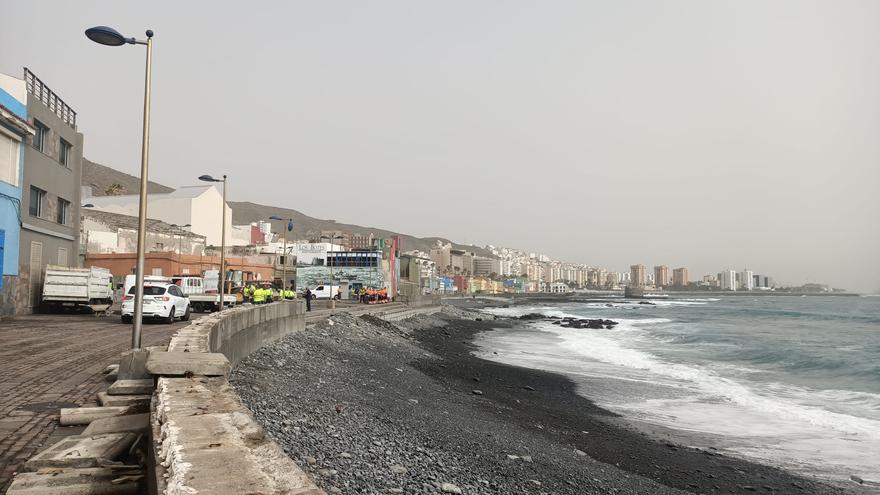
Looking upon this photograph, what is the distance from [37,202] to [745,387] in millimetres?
31153

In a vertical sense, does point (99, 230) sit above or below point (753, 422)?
above

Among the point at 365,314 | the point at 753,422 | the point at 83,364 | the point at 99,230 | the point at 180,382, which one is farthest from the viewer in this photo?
the point at 99,230

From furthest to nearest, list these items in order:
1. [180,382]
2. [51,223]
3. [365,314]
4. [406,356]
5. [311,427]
Result: [365,314] → [51,223] → [406,356] → [311,427] → [180,382]

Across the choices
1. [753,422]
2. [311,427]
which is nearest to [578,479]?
[311,427]

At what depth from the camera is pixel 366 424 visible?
935 centimetres

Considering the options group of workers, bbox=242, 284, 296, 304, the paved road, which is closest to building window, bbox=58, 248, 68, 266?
group of workers, bbox=242, 284, 296, 304

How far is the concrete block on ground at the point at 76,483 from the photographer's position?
152 inches

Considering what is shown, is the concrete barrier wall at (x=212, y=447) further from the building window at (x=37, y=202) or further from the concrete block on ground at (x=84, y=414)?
the building window at (x=37, y=202)

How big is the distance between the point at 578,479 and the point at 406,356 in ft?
46.4

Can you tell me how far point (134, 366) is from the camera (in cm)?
804

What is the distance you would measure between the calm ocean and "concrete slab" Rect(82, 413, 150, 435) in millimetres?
11130

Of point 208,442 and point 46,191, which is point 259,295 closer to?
point 46,191

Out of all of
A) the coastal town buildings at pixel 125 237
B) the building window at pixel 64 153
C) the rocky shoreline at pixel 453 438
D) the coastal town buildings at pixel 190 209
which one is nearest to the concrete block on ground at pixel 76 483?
the rocky shoreline at pixel 453 438

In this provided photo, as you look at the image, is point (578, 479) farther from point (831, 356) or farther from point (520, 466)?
point (831, 356)
